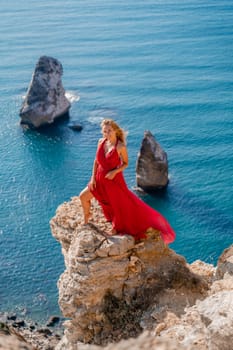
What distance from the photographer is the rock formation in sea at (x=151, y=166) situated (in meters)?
47.9

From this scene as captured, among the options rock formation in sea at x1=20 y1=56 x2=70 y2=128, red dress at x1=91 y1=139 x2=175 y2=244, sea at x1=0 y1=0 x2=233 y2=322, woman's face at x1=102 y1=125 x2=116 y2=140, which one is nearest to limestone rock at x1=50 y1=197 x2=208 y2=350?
red dress at x1=91 y1=139 x2=175 y2=244

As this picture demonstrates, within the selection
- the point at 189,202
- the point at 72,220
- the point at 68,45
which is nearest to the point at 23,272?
the point at 189,202

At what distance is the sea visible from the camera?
4291 cm

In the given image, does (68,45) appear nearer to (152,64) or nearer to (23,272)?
(152,64)

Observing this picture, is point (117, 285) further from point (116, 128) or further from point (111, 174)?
point (116, 128)

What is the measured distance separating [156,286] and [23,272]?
2491 centimetres

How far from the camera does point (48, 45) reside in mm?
93688

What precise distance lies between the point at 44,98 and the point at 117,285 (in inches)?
1933

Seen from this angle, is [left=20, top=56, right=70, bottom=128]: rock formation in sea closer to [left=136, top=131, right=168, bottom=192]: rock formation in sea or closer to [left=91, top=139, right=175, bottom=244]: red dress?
[left=136, top=131, right=168, bottom=192]: rock formation in sea

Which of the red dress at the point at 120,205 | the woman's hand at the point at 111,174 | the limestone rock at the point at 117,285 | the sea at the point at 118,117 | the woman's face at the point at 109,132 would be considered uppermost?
the woman's face at the point at 109,132

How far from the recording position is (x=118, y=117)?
2574 inches

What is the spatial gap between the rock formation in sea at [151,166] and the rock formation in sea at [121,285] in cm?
3032

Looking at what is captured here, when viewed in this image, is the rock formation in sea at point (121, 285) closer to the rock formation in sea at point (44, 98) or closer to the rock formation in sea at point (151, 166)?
the rock formation in sea at point (151, 166)

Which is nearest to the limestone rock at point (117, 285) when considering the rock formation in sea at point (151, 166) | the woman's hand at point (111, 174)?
the woman's hand at point (111, 174)
